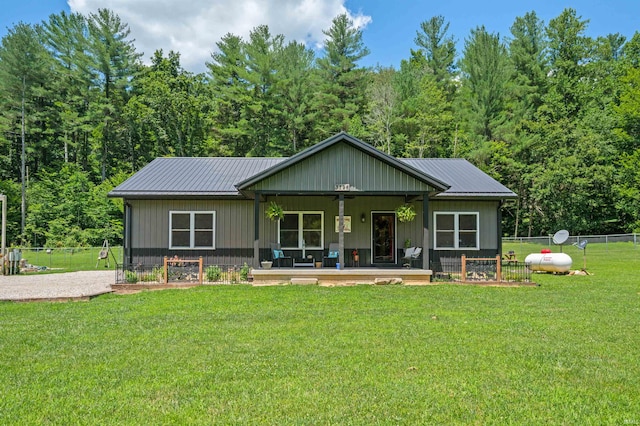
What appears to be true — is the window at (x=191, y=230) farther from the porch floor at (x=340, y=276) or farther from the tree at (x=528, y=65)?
the tree at (x=528, y=65)

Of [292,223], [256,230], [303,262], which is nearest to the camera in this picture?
[256,230]

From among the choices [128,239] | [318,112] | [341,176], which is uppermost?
[318,112]

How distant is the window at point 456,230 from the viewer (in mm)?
16375

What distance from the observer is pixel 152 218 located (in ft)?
52.2

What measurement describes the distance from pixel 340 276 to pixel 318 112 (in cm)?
2419

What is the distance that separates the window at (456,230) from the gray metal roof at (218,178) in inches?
33.2

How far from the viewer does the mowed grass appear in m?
4.06

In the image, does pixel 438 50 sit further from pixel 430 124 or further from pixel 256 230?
pixel 256 230

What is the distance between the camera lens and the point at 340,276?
44.5 feet

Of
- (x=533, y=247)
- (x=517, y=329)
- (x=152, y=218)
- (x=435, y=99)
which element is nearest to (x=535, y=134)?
(x=435, y=99)

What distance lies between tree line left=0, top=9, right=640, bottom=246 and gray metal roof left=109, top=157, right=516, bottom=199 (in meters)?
15.8

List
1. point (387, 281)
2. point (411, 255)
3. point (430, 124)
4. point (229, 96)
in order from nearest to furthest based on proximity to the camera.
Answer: point (387, 281)
point (411, 255)
point (430, 124)
point (229, 96)

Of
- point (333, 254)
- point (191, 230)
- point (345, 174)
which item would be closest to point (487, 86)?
point (345, 174)

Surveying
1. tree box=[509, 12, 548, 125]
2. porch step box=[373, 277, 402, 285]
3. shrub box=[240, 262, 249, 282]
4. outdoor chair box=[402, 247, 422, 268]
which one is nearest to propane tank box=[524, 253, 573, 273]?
outdoor chair box=[402, 247, 422, 268]
